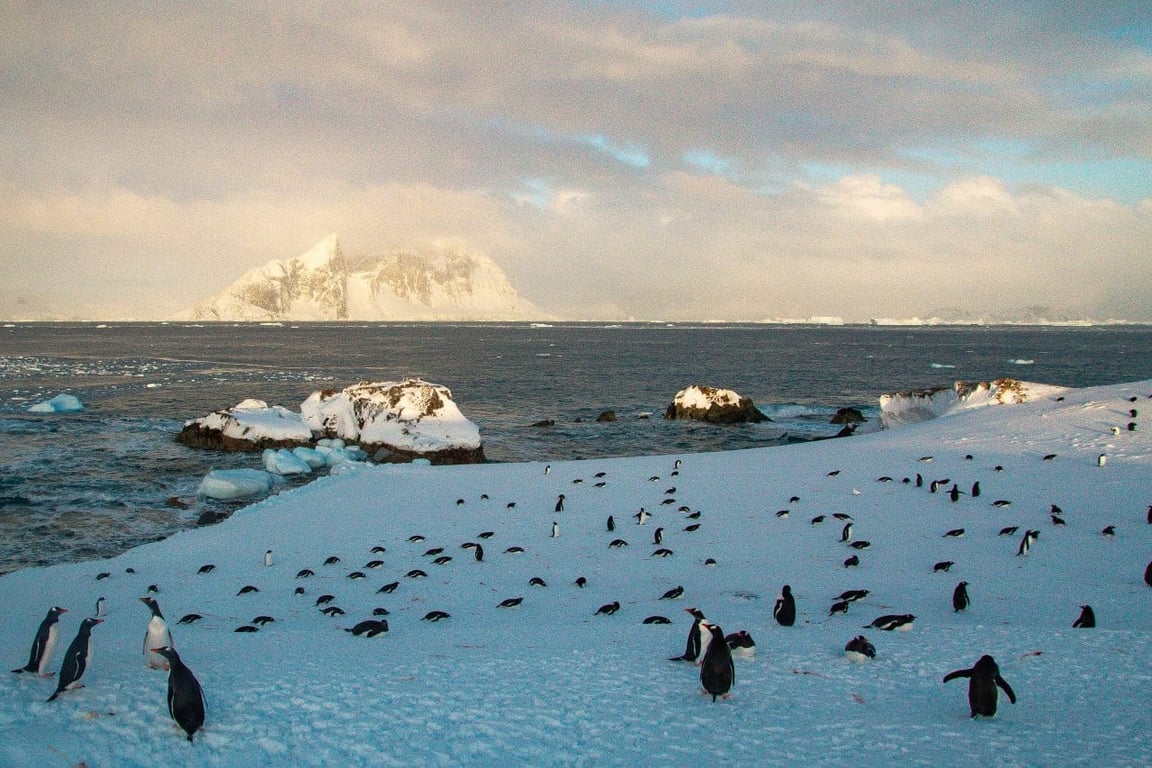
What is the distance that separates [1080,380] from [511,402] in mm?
60218

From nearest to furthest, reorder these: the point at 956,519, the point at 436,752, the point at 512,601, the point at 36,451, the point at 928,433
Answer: the point at 436,752, the point at 512,601, the point at 956,519, the point at 928,433, the point at 36,451

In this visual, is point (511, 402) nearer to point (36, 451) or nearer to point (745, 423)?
point (745, 423)

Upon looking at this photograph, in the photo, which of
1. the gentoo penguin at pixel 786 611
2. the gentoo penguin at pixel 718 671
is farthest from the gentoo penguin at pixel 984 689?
the gentoo penguin at pixel 786 611

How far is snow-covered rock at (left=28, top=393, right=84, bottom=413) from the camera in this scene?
45.4 metres

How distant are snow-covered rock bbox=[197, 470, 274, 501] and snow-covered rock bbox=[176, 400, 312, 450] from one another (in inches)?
349

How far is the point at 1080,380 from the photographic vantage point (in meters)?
74.7

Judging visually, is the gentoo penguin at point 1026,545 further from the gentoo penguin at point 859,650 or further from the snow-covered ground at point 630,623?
the gentoo penguin at point 859,650

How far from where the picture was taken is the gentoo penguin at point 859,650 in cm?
927

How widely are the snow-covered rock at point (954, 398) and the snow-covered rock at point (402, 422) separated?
934 inches

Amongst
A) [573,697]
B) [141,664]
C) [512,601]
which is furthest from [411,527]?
[573,697]

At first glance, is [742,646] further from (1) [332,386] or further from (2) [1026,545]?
(1) [332,386]

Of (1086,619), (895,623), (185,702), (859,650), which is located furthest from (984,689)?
(185,702)

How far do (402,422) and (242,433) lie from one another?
8.02 metres

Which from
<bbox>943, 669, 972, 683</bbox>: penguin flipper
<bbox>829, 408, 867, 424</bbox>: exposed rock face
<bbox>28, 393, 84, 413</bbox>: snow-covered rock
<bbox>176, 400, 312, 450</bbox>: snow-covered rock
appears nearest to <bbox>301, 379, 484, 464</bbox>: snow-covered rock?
<bbox>176, 400, 312, 450</bbox>: snow-covered rock
